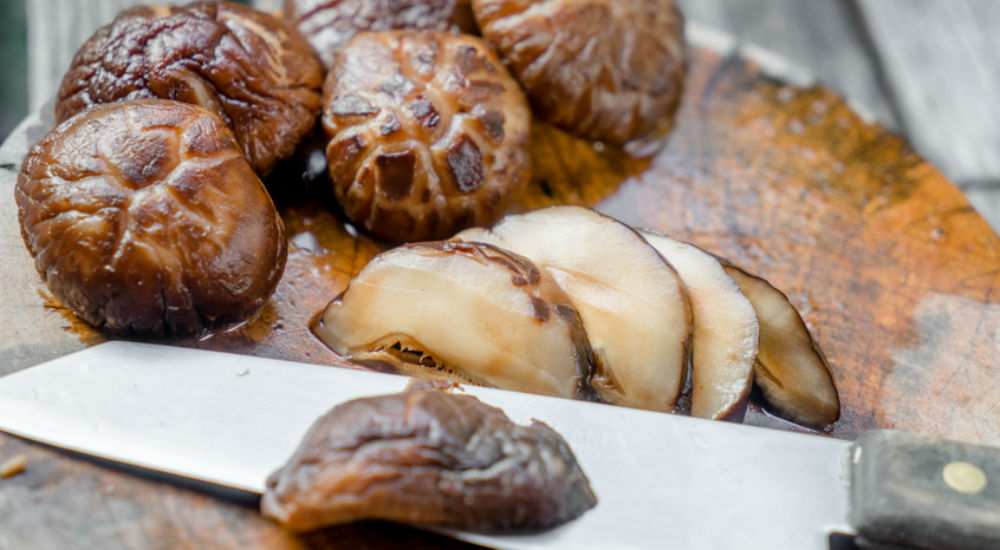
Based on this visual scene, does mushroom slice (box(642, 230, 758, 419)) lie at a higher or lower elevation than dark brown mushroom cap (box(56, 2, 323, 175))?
lower

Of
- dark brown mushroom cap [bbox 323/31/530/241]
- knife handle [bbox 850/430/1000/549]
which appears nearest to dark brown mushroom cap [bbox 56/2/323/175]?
dark brown mushroom cap [bbox 323/31/530/241]

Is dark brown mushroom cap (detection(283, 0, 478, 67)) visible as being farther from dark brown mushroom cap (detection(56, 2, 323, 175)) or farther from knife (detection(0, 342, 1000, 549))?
knife (detection(0, 342, 1000, 549))

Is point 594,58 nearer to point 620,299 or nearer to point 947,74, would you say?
point 620,299

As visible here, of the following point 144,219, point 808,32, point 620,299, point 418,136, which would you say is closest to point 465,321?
point 620,299

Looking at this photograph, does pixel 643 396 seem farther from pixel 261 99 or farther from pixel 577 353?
pixel 261 99

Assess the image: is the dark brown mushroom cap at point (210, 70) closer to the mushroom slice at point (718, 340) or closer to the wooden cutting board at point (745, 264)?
the wooden cutting board at point (745, 264)

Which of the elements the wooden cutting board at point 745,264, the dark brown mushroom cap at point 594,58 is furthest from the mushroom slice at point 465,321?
the dark brown mushroom cap at point 594,58
